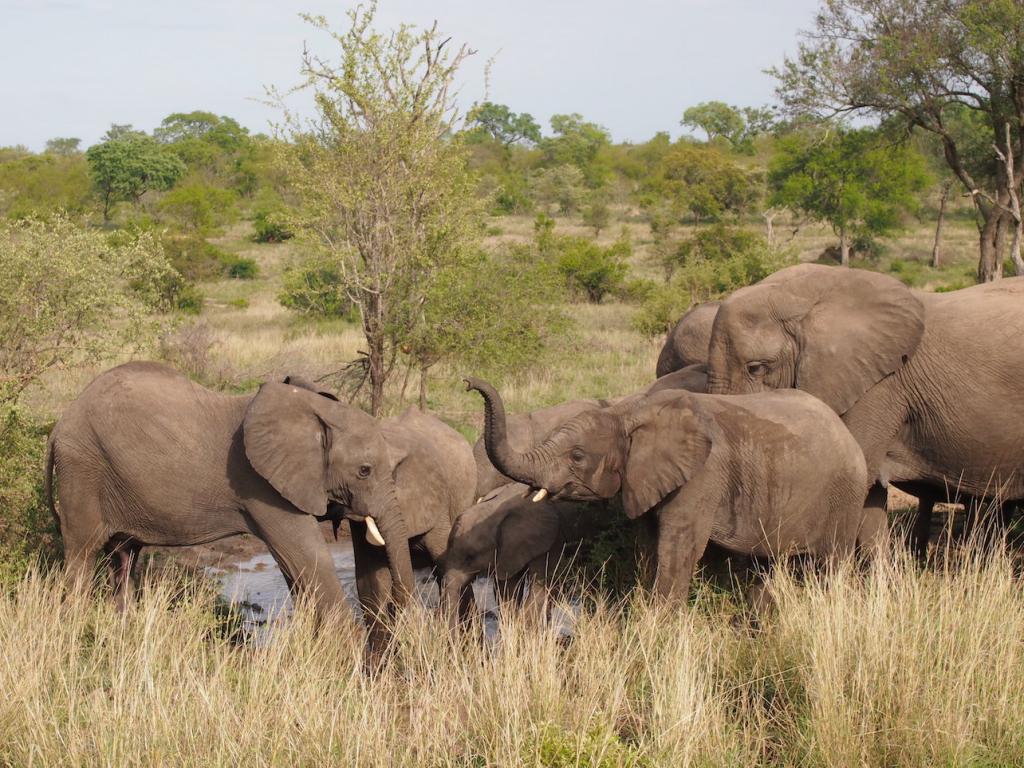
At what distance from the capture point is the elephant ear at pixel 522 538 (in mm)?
6781

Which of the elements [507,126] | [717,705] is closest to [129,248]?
[717,705]

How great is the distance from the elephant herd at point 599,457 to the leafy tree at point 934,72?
13.8 meters

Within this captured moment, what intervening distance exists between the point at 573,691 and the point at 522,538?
1.74 meters

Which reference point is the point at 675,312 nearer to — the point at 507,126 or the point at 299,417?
the point at 299,417

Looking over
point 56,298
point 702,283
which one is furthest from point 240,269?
point 56,298

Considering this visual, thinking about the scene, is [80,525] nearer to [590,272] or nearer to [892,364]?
[892,364]

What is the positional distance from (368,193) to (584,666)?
779 cm

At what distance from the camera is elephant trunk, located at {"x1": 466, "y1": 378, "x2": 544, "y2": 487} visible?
5879 millimetres

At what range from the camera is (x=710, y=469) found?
20.6 ft

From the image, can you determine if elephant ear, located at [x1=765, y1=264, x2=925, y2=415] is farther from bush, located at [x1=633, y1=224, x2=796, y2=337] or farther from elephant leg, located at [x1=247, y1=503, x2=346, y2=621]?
bush, located at [x1=633, y1=224, x2=796, y2=337]

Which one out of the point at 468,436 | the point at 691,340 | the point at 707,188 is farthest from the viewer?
the point at 707,188

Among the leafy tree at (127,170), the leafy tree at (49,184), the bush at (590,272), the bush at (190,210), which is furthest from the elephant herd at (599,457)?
the leafy tree at (127,170)

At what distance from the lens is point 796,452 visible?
21.2ft

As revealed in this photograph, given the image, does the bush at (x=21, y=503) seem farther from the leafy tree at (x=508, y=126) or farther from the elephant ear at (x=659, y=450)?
Result: the leafy tree at (x=508, y=126)
